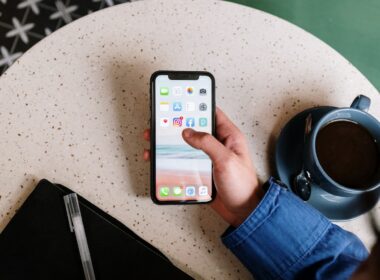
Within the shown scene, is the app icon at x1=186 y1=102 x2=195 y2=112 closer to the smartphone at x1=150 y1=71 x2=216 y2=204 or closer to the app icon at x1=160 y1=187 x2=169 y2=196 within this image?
the smartphone at x1=150 y1=71 x2=216 y2=204

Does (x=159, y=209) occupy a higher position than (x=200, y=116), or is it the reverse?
(x=200, y=116)

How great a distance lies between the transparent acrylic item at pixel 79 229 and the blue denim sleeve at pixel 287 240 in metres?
0.19

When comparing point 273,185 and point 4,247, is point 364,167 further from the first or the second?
point 4,247

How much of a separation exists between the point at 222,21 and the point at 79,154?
310mm

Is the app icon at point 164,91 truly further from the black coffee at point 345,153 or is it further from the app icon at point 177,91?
the black coffee at point 345,153

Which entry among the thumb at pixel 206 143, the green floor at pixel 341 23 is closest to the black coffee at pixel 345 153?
the thumb at pixel 206 143

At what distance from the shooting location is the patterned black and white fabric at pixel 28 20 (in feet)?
3.57

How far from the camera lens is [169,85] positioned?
0.60m

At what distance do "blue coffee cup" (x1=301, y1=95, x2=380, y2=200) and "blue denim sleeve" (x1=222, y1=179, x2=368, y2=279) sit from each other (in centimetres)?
4

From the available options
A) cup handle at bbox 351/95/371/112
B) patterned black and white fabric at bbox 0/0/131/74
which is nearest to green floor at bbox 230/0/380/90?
patterned black and white fabric at bbox 0/0/131/74

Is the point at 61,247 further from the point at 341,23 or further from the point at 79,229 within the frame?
the point at 341,23

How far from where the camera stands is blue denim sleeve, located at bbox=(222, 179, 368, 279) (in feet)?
1.86

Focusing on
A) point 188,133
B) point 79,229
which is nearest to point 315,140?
point 188,133

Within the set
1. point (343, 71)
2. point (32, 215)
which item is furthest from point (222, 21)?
point (32, 215)
